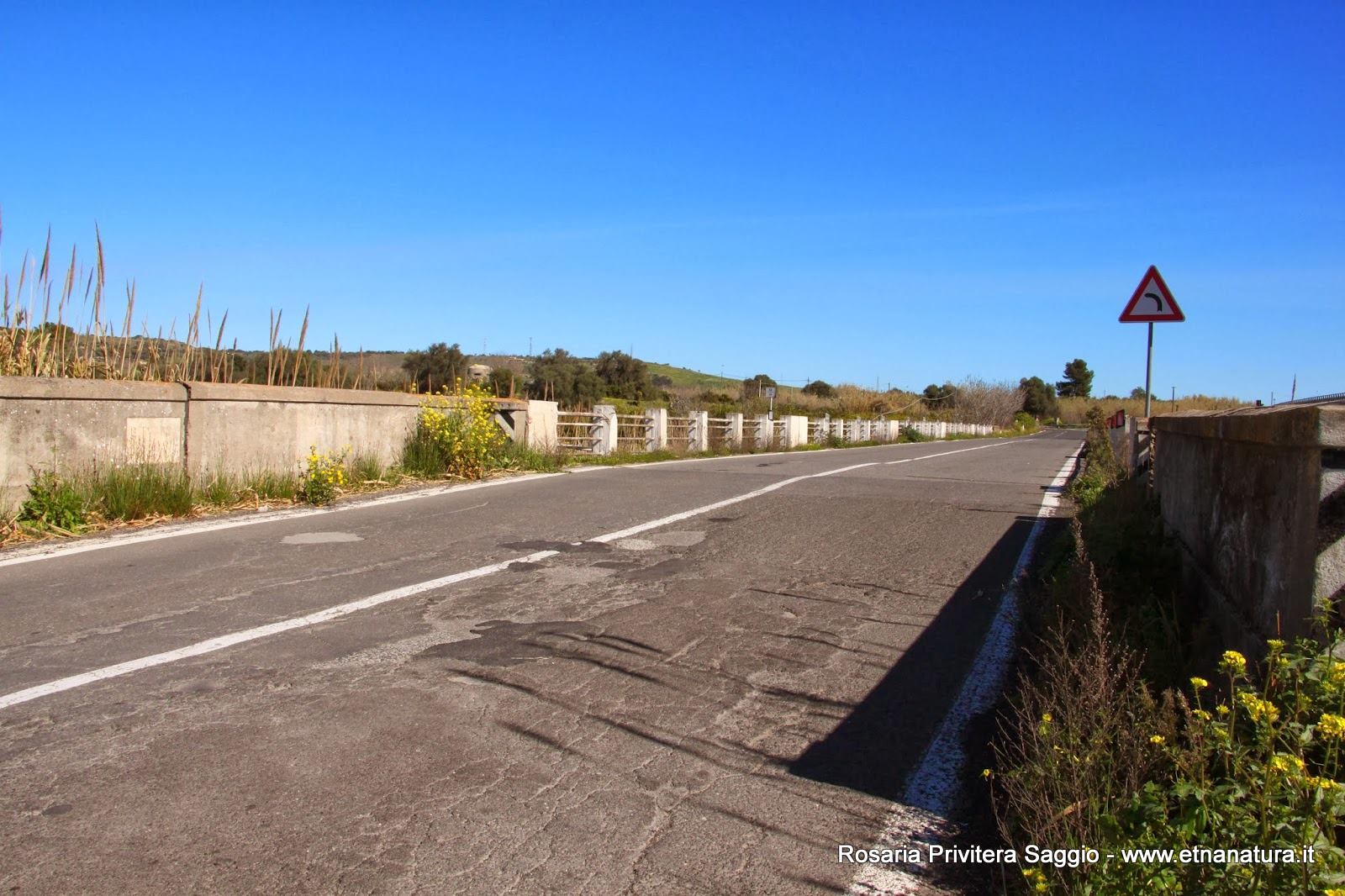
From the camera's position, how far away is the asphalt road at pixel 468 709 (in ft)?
9.96

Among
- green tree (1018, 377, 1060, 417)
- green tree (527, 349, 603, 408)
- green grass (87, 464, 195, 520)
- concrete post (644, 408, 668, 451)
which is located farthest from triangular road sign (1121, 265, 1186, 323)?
green tree (1018, 377, 1060, 417)

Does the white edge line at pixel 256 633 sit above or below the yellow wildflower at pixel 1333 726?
below

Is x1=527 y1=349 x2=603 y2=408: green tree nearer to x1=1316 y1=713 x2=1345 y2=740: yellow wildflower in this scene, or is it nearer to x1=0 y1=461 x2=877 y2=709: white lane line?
x1=0 y1=461 x2=877 y2=709: white lane line

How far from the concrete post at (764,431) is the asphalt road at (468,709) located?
79.4ft

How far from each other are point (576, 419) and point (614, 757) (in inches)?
734

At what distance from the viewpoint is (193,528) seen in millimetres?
8797

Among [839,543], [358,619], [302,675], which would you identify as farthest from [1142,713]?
[839,543]

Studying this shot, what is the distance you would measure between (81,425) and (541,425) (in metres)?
9.54

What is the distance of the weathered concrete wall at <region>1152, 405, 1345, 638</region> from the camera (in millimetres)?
3152

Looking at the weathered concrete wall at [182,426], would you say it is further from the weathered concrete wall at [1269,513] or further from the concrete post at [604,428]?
the weathered concrete wall at [1269,513]

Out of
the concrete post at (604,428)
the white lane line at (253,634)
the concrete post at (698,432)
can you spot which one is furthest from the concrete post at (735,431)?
the white lane line at (253,634)

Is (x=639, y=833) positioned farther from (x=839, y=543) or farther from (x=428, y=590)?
(x=839, y=543)

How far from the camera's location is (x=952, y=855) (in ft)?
10.5

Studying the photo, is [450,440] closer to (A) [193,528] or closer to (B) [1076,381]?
(A) [193,528]
